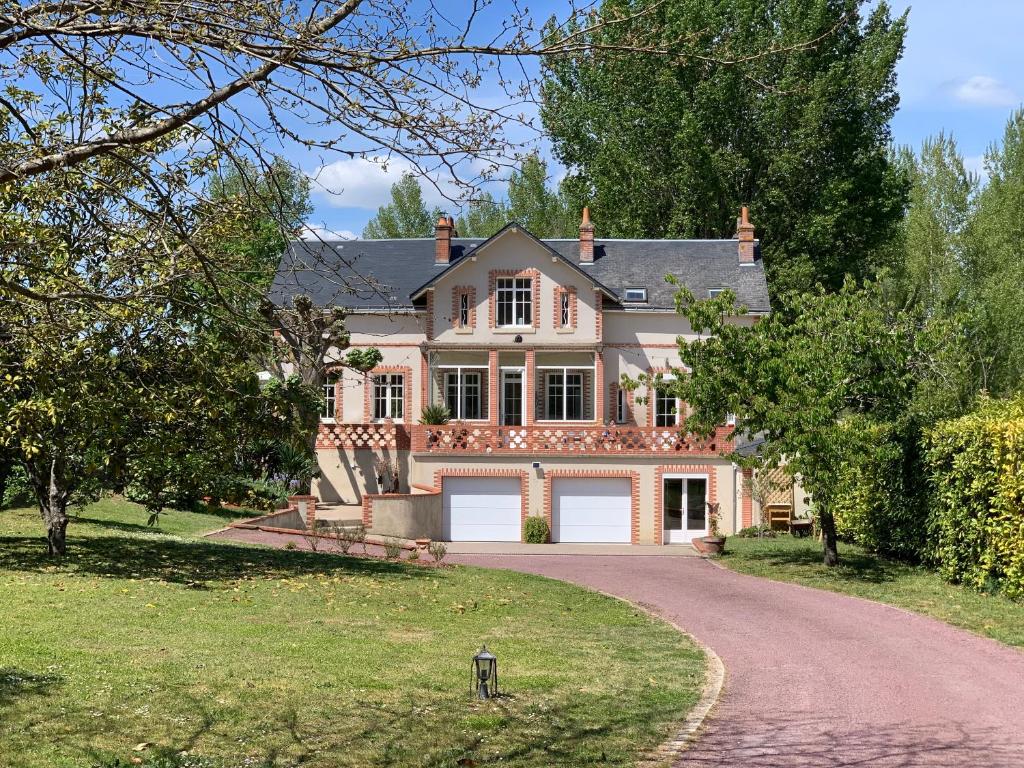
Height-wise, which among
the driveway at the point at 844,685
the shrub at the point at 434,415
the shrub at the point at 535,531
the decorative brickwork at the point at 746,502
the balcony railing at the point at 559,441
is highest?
the shrub at the point at 434,415

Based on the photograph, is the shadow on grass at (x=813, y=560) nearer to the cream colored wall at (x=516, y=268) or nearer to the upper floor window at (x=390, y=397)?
the cream colored wall at (x=516, y=268)

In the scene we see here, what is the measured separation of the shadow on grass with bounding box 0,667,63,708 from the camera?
905 centimetres

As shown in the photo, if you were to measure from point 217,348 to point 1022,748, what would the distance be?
34.0 feet

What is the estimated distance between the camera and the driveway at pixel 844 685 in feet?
29.0

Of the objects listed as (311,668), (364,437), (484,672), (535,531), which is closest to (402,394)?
(364,437)

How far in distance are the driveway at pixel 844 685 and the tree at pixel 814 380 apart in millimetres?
2765

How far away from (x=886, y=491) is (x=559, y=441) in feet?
40.1

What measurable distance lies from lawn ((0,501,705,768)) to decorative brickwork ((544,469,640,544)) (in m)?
13.6

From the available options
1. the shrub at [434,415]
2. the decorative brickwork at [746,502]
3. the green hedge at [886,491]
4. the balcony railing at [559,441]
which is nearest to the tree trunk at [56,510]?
the green hedge at [886,491]

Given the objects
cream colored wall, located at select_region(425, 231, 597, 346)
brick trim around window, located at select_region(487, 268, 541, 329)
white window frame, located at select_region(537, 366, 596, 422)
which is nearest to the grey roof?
cream colored wall, located at select_region(425, 231, 597, 346)

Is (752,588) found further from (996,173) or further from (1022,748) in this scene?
(996,173)

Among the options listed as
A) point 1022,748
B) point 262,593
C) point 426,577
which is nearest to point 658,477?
point 426,577

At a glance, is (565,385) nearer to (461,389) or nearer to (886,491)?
(461,389)

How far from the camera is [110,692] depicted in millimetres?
9367
